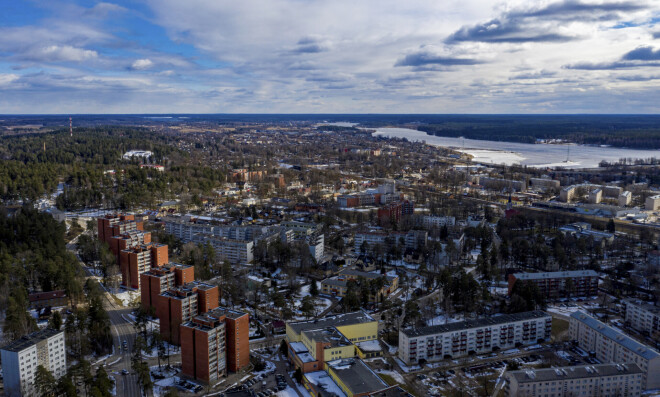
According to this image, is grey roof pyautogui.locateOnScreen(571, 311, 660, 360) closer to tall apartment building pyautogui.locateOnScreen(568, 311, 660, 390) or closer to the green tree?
tall apartment building pyautogui.locateOnScreen(568, 311, 660, 390)

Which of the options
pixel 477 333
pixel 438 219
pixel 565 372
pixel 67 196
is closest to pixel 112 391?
pixel 477 333

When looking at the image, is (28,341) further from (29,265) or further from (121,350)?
(29,265)

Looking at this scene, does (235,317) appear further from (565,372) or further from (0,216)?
(0,216)

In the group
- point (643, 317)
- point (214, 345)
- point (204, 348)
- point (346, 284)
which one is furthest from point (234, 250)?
point (643, 317)

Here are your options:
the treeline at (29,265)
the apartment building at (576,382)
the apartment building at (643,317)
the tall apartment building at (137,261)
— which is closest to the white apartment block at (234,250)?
the tall apartment building at (137,261)

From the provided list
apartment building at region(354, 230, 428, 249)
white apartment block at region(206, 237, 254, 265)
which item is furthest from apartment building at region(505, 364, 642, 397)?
white apartment block at region(206, 237, 254, 265)

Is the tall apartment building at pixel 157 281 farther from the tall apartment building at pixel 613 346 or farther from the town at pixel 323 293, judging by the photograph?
the tall apartment building at pixel 613 346
